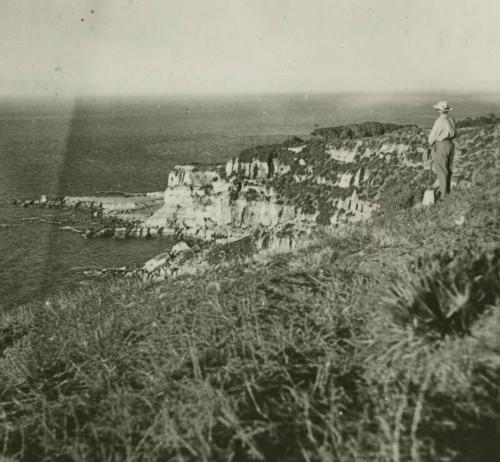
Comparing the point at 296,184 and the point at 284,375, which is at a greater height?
the point at 284,375

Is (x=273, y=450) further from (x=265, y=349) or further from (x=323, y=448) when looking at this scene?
(x=265, y=349)

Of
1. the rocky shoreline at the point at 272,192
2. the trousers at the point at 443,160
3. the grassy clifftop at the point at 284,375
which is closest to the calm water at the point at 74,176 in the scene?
the rocky shoreline at the point at 272,192

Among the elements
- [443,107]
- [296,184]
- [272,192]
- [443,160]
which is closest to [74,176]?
[272,192]

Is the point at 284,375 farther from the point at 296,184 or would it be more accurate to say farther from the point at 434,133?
the point at 296,184

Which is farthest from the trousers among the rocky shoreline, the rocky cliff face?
the rocky shoreline

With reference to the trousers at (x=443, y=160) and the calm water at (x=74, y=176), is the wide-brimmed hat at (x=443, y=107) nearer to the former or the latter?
the trousers at (x=443, y=160)

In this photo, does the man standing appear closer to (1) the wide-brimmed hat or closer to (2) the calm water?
(1) the wide-brimmed hat
